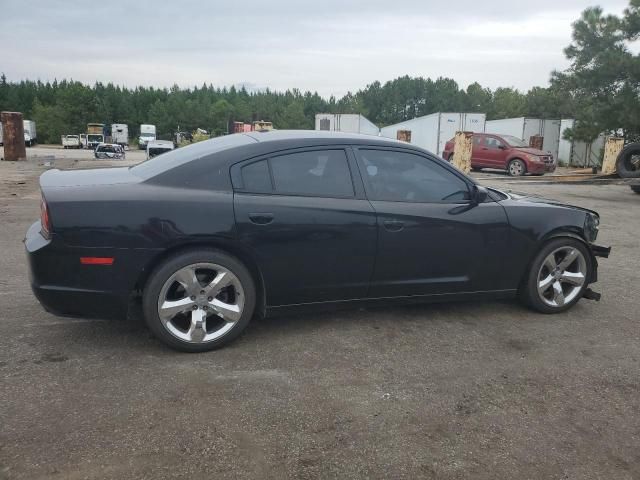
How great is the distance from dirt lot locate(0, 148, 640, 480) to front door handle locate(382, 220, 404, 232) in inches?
30.4

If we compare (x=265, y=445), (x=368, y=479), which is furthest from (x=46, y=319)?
(x=368, y=479)

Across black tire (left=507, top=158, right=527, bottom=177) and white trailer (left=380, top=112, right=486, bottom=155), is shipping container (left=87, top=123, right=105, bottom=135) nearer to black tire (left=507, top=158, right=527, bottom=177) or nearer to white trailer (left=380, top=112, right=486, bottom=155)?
white trailer (left=380, top=112, right=486, bottom=155)

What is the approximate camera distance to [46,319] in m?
4.13

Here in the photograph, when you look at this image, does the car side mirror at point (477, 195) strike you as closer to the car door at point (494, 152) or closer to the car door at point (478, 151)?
the car door at point (494, 152)

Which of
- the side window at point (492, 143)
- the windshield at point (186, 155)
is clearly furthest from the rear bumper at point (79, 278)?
the side window at point (492, 143)

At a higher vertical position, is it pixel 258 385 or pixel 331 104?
pixel 331 104

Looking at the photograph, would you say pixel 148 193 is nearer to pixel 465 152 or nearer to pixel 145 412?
pixel 145 412

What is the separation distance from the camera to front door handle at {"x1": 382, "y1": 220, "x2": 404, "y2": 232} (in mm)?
3914

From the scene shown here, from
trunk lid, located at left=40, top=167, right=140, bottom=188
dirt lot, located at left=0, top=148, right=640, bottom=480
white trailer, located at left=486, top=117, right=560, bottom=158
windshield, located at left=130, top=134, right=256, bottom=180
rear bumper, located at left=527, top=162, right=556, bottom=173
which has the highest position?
white trailer, located at left=486, top=117, right=560, bottom=158

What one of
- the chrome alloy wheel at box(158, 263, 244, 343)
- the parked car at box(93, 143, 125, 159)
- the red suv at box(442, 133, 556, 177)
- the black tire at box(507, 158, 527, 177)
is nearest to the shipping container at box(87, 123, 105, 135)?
the parked car at box(93, 143, 125, 159)

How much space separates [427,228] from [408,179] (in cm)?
40

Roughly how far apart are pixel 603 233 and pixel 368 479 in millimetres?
7527

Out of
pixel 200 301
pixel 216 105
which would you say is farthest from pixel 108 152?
pixel 216 105

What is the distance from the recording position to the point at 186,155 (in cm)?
391
